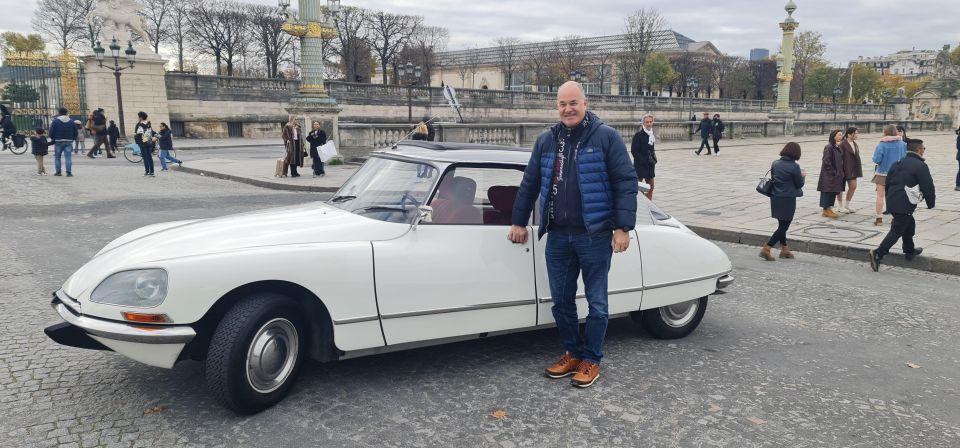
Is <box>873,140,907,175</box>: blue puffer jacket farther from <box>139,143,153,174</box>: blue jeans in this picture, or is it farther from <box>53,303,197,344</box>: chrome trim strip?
<box>139,143,153,174</box>: blue jeans

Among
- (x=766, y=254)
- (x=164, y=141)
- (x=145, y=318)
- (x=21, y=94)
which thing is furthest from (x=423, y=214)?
(x=21, y=94)

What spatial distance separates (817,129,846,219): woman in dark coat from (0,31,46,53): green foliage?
83868mm

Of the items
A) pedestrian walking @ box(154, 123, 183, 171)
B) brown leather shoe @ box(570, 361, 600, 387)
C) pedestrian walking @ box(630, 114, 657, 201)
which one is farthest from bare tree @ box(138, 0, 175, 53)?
brown leather shoe @ box(570, 361, 600, 387)

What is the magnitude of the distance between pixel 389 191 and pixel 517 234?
0.90m

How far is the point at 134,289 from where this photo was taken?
346 centimetres

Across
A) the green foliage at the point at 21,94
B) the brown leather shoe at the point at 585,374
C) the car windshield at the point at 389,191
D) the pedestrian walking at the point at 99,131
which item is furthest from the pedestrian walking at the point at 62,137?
the green foliage at the point at 21,94

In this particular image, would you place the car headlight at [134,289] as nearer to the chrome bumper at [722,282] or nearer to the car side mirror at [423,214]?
the car side mirror at [423,214]

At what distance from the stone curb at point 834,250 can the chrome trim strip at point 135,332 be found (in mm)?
8182

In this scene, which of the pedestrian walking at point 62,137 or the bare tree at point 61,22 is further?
the bare tree at point 61,22

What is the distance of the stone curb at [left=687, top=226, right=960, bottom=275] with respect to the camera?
8.10m

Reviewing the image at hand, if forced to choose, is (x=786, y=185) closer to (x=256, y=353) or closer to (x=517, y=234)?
(x=517, y=234)

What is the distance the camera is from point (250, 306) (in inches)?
141

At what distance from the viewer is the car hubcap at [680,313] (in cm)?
514

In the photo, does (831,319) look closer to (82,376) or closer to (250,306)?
(250,306)
